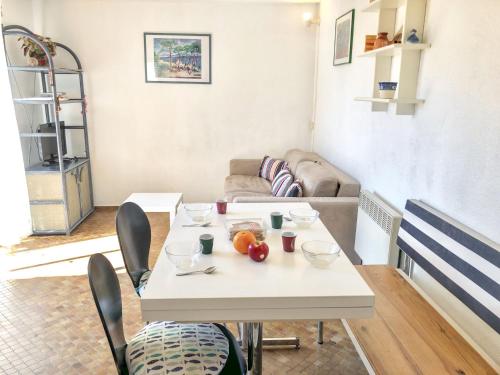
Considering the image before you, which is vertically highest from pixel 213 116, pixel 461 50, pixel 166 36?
pixel 166 36

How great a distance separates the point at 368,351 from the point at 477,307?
1.54 ft

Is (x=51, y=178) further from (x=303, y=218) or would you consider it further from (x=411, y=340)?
(x=411, y=340)

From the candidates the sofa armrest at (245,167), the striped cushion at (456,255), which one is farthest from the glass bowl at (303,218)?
the sofa armrest at (245,167)

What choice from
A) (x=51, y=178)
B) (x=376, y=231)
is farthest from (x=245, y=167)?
(x=376, y=231)

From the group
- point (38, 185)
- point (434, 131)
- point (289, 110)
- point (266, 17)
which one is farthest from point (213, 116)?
point (434, 131)

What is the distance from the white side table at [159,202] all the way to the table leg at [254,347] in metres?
2.08

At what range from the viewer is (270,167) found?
446 centimetres

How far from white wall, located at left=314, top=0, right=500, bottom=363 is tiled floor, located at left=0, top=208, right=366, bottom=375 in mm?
709

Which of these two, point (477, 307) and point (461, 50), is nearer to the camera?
point (477, 307)

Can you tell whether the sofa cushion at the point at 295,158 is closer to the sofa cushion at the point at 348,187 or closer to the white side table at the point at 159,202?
the sofa cushion at the point at 348,187

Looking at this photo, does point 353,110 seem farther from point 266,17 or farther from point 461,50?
point 266,17

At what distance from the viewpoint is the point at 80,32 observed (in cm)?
455

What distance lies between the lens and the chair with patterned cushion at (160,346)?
1401 mm

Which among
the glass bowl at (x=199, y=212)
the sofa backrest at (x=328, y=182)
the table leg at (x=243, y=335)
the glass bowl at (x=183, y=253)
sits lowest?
the table leg at (x=243, y=335)
